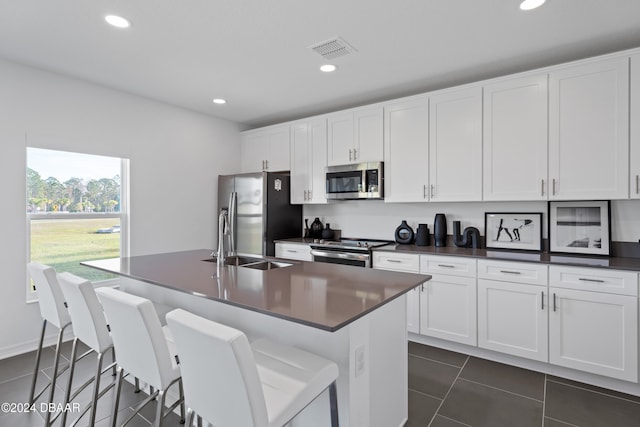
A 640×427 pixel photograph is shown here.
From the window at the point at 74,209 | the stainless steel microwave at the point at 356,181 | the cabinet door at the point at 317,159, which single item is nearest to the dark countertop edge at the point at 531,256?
the stainless steel microwave at the point at 356,181

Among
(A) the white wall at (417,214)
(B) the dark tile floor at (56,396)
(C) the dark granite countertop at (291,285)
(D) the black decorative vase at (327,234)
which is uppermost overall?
(A) the white wall at (417,214)

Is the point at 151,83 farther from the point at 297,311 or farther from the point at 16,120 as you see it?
the point at 297,311

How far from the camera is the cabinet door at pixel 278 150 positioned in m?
4.52

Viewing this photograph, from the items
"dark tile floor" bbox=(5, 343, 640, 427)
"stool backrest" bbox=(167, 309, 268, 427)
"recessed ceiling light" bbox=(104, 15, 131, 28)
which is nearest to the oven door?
"dark tile floor" bbox=(5, 343, 640, 427)

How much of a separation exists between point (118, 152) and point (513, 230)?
420cm

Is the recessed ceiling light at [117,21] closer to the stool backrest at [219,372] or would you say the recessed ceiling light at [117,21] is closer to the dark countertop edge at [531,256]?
the stool backrest at [219,372]

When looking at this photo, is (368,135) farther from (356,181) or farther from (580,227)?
(580,227)

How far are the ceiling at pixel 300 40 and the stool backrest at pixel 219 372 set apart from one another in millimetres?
1995

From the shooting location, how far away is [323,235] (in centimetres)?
448

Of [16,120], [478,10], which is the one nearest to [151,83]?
[16,120]

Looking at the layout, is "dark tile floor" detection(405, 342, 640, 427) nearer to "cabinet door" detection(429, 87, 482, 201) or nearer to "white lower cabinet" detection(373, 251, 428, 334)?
"white lower cabinet" detection(373, 251, 428, 334)

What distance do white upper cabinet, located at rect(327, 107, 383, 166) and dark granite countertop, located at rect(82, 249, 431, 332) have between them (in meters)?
1.88

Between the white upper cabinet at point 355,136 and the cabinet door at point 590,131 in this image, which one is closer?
the cabinet door at point 590,131

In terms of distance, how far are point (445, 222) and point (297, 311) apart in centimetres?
267
